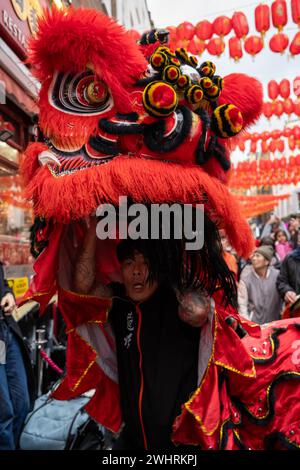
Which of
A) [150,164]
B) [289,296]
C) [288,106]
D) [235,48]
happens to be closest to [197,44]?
[235,48]

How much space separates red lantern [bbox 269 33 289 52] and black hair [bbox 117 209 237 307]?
16.0 feet

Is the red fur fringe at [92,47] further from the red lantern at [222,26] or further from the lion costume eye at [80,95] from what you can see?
the red lantern at [222,26]

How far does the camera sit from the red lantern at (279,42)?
5250 mm

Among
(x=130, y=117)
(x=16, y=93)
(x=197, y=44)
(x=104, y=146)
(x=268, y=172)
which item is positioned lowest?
(x=104, y=146)

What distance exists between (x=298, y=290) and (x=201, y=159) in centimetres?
298

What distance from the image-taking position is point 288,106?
721 centimetres

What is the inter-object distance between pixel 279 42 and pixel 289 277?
3403mm

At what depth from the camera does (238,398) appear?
152cm

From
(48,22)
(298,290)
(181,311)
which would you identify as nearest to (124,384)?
(181,311)

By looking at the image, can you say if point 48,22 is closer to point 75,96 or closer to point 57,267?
point 75,96

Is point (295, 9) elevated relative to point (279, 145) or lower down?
elevated

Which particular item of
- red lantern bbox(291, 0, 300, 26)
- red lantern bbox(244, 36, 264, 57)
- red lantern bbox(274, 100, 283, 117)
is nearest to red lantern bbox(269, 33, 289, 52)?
red lantern bbox(244, 36, 264, 57)

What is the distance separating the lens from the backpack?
7.98 feet

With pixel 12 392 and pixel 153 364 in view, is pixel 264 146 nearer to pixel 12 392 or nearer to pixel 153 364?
pixel 12 392
